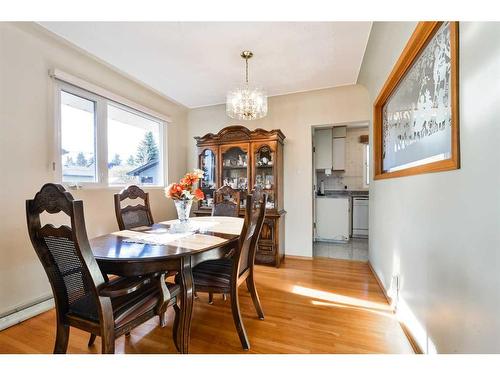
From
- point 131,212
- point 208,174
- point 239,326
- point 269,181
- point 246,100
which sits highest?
point 246,100

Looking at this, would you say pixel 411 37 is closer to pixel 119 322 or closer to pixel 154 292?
pixel 154 292

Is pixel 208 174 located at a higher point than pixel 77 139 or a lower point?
lower

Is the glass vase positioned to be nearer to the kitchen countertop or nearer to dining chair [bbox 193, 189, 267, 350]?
dining chair [bbox 193, 189, 267, 350]

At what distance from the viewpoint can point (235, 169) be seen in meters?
3.61

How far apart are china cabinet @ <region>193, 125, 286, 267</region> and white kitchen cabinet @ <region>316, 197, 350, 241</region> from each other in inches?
54.0

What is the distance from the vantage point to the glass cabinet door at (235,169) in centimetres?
351

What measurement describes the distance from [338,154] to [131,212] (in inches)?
158

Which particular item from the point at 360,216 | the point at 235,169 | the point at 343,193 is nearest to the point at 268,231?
the point at 235,169

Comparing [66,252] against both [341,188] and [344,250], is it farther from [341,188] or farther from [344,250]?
[341,188]

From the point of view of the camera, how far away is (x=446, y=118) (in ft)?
3.80

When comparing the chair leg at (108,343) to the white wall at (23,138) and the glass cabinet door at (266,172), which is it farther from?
the glass cabinet door at (266,172)

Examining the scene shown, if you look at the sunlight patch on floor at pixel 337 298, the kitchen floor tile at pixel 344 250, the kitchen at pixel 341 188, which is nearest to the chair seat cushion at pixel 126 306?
the sunlight patch on floor at pixel 337 298

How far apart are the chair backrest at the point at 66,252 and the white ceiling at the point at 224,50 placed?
1689mm

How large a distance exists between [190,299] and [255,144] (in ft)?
7.72
